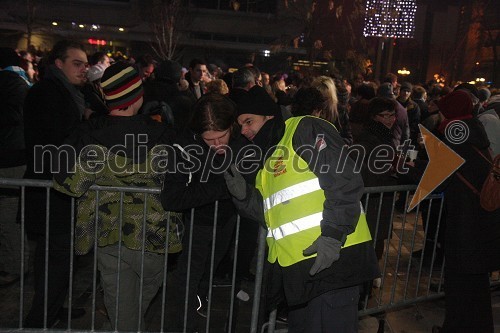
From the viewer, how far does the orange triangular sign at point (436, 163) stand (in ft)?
12.8

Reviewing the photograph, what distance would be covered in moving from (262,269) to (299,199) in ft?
2.99

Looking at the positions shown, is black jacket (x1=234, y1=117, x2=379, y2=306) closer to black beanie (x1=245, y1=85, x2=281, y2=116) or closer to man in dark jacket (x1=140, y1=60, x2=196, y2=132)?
black beanie (x1=245, y1=85, x2=281, y2=116)

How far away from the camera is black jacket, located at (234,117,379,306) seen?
266cm

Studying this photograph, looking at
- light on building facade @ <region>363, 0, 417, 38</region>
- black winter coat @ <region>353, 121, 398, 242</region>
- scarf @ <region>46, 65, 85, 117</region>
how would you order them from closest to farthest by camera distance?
scarf @ <region>46, 65, 85, 117</region> → black winter coat @ <region>353, 121, 398, 242</region> → light on building facade @ <region>363, 0, 417, 38</region>

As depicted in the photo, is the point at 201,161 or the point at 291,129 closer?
the point at 291,129

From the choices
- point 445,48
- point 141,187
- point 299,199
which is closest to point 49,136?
point 141,187

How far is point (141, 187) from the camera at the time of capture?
11.0 ft

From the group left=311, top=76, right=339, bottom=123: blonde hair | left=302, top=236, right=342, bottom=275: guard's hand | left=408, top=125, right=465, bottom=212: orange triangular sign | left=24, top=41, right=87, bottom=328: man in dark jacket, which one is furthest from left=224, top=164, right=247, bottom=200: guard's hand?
left=311, top=76, right=339, bottom=123: blonde hair

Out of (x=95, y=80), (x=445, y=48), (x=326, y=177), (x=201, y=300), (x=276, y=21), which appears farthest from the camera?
(x=276, y=21)

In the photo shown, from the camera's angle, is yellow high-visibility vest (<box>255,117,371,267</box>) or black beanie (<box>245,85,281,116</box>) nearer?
yellow high-visibility vest (<box>255,117,371,267</box>)

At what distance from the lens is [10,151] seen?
4.96 m

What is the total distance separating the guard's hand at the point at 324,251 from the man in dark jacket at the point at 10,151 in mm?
3406

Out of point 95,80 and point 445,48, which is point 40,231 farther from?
point 445,48

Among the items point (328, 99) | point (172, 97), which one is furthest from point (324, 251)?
point (172, 97)
